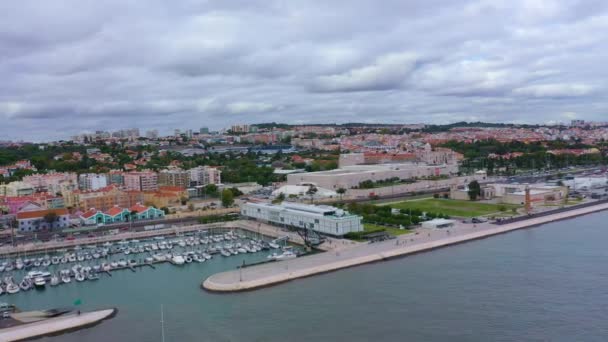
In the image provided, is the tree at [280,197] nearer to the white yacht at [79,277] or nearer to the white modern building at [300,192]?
the white modern building at [300,192]

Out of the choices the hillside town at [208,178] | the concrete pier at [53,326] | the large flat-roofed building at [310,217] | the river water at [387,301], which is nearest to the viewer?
the river water at [387,301]

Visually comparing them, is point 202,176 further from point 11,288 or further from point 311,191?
point 11,288

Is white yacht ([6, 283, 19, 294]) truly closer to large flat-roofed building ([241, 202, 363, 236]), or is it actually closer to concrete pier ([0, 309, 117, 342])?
concrete pier ([0, 309, 117, 342])

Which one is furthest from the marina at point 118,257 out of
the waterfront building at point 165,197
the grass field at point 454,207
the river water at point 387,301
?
the grass field at point 454,207

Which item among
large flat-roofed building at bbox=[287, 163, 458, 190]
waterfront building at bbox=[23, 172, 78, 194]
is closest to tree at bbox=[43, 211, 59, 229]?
waterfront building at bbox=[23, 172, 78, 194]

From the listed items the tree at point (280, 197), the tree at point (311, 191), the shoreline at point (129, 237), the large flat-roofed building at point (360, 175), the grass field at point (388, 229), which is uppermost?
the large flat-roofed building at point (360, 175)
